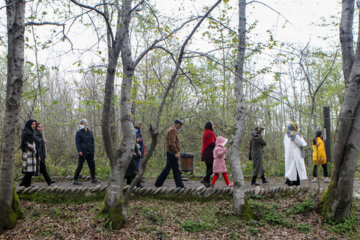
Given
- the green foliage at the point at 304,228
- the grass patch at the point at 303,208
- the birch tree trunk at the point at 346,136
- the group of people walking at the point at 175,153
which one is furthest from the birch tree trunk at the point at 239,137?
the birch tree trunk at the point at 346,136

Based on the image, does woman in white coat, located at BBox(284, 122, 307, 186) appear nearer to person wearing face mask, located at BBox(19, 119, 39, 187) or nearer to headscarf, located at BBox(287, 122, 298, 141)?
headscarf, located at BBox(287, 122, 298, 141)

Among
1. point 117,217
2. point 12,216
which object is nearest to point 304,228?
point 117,217

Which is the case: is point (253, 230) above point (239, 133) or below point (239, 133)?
below

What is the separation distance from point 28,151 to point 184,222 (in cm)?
406

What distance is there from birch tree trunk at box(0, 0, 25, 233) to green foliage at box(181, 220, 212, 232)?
119 inches

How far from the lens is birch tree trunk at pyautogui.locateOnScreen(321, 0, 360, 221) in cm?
519

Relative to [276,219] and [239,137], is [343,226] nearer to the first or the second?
[276,219]

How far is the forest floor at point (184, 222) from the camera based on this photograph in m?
4.61

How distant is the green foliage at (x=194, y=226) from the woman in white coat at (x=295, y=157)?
11.4ft

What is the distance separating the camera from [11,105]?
15.2ft

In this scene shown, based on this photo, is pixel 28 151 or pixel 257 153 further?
pixel 257 153

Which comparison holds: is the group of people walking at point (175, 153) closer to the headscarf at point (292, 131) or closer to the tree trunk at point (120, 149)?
the headscarf at point (292, 131)

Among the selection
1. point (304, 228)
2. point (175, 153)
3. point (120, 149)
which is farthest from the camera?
point (175, 153)

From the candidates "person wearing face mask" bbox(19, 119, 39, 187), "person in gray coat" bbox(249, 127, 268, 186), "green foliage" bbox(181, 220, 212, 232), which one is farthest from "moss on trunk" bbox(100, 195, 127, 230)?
"person in gray coat" bbox(249, 127, 268, 186)
